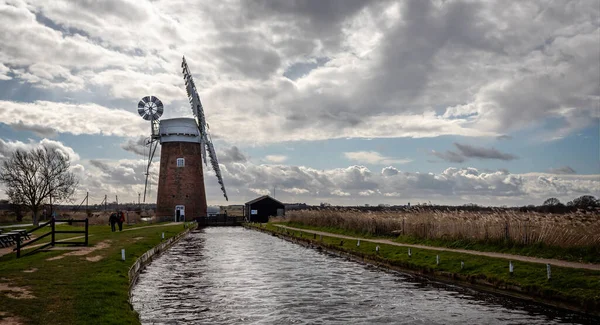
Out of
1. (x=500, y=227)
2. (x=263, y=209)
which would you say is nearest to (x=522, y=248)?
(x=500, y=227)

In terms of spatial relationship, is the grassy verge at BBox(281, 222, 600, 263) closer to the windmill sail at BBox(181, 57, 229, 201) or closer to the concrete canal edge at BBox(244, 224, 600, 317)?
the concrete canal edge at BBox(244, 224, 600, 317)

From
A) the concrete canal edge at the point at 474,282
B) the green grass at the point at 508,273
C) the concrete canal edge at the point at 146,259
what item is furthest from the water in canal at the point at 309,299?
the green grass at the point at 508,273

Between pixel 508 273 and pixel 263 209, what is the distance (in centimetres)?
6185

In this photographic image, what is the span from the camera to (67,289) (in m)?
14.0

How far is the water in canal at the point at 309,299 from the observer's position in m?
13.5

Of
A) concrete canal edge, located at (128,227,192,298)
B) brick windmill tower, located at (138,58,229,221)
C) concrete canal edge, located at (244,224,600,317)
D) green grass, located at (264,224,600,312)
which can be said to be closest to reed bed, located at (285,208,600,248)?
green grass, located at (264,224,600,312)

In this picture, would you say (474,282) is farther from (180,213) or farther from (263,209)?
(263,209)

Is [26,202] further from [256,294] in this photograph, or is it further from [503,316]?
[503,316]

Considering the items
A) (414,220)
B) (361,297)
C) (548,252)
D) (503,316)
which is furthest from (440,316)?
(414,220)

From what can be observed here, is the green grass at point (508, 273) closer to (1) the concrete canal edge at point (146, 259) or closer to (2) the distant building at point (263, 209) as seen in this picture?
(1) the concrete canal edge at point (146, 259)

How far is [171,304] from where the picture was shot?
1510cm

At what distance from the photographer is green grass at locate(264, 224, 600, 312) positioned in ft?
48.1

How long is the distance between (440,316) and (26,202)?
168ft

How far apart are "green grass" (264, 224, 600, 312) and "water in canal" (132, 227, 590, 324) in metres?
0.74
